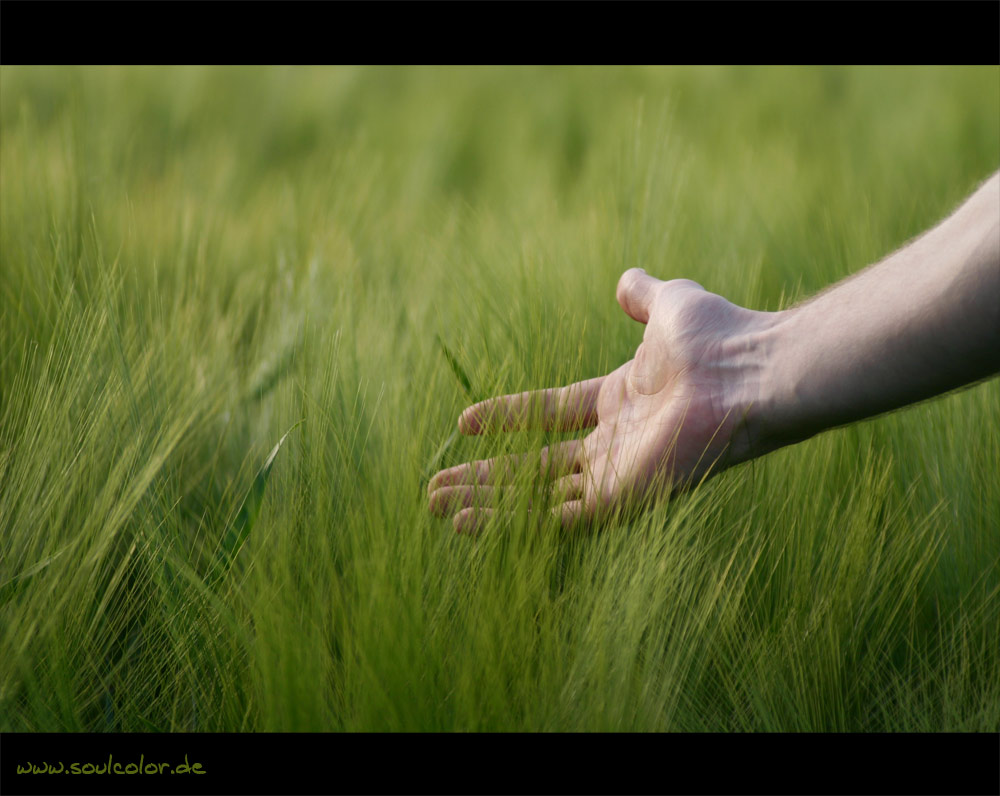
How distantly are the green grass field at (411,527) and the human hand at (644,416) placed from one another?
0.09 feet

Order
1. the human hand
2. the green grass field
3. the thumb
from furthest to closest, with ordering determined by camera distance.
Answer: the thumb
the human hand
the green grass field

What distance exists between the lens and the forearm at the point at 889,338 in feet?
2.26

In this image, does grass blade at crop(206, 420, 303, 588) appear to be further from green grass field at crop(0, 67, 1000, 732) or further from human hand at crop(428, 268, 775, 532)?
human hand at crop(428, 268, 775, 532)

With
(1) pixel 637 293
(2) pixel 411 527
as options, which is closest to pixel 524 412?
(2) pixel 411 527

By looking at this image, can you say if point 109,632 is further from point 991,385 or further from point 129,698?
point 991,385

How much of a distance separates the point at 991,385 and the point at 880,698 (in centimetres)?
43

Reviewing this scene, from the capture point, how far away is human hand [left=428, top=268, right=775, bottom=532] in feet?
2.45

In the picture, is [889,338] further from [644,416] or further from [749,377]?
[644,416]

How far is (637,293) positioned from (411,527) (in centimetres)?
44

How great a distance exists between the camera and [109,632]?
76 cm

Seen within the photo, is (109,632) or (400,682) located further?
(109,632)

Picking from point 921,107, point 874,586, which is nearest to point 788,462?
point 874,586

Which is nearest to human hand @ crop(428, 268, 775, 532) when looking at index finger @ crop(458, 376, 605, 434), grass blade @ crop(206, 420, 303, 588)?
index finger @ crop(458, 376, 605, 434)

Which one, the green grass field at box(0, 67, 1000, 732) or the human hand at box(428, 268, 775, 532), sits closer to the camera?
the green grass field at box(0, 67, 1000, 732)
